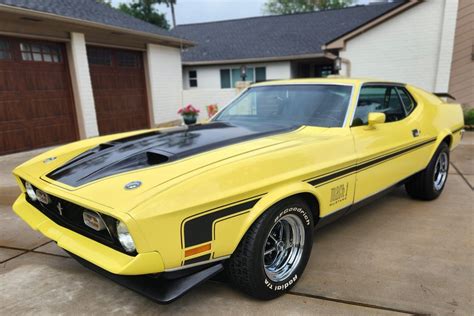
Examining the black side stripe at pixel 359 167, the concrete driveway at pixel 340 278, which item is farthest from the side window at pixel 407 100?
the concrete driveway at pixel 340 278

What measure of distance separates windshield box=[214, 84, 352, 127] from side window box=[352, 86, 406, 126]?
0.18m

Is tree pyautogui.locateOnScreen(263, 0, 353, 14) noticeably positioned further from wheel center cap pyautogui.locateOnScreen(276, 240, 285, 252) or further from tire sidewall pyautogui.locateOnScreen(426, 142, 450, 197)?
wheel center cap pyautogui.locateOnScreen(276, 240, 285, 252)

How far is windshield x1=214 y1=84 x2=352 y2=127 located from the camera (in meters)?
3.25

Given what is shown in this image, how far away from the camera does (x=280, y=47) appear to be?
18531mm

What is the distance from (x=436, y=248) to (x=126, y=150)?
2.86 metres

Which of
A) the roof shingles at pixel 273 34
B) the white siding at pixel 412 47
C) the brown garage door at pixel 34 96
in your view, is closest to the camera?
the brown garage door at pixel 34 96

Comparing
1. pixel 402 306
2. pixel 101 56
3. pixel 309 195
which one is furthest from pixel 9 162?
pixel 402 306

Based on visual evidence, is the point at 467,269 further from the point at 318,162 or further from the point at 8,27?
the point at 8,27

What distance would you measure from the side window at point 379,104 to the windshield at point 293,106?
→ 0.60ft

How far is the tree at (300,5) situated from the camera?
39.0 meters

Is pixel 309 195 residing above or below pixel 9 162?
above

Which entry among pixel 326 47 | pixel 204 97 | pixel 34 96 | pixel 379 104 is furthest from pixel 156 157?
pixel 204 97

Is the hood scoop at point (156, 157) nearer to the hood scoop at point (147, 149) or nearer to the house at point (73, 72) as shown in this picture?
the hood scoop at point (147, 149)

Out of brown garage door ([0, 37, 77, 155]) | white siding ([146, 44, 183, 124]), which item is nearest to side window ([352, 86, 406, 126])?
brown garage door ([0, 37, 77, 155])
